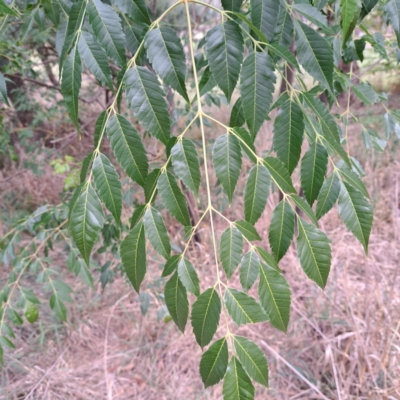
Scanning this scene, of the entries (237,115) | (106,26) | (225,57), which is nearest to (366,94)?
(237,115)

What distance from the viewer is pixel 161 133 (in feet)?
1.58

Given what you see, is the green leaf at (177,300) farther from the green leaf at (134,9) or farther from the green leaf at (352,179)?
the green leaf at (134,9)

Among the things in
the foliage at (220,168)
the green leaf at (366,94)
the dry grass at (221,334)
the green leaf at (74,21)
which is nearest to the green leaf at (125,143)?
the foliage at (220,168)

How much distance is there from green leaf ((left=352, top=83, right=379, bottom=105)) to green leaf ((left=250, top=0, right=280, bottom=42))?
44 centimetres

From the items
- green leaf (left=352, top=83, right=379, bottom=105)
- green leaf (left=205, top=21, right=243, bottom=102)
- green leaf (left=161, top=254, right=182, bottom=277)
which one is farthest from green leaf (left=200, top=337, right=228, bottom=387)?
green leaf (left=352, top=83, right=379, bottom=105)

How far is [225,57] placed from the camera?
0.49 meters

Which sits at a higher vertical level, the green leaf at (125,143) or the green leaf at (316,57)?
the green leaf at (316,57)

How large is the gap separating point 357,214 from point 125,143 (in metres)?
0.32

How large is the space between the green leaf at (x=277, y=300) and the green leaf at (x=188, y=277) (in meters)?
0.09

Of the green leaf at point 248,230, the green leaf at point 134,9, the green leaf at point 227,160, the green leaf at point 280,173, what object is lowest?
the green leaf at point 248,230

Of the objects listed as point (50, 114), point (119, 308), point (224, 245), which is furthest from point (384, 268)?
point (50, 114)

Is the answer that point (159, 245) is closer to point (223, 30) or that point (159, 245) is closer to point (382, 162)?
point (223, 30)

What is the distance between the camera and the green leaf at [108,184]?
48 centimetres

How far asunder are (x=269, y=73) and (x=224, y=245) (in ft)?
0.76
